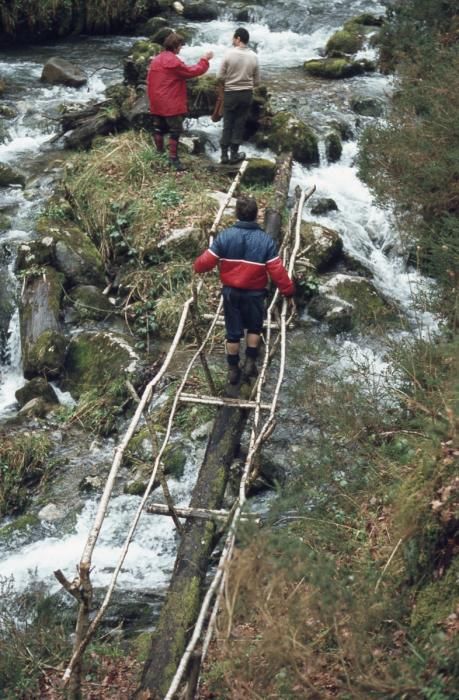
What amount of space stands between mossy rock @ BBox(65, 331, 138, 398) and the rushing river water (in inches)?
27.8

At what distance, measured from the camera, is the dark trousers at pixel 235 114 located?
39.3 feet

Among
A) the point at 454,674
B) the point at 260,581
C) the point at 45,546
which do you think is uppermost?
the point at 260,581

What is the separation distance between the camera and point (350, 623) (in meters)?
5.23

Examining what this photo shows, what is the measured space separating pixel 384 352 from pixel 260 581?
5670 millimetres

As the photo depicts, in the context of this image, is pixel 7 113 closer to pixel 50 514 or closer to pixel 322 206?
pixel 322 206

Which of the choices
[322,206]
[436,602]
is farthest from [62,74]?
[436,602]

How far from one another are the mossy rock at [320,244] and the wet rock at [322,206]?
0.75 meters

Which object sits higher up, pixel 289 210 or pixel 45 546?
pixel 289 210

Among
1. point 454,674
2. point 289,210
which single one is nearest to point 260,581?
point 454,674

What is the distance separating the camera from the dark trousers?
39.3 feet

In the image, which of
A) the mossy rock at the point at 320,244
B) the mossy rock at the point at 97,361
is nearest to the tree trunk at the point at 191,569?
the mossy rock at the point at 97,361

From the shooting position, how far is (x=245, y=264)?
7.41 meters

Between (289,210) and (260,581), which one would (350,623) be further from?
(289,210)

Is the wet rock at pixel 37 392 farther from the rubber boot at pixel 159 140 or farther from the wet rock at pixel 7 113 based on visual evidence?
the wet rock at pixel 7 113
